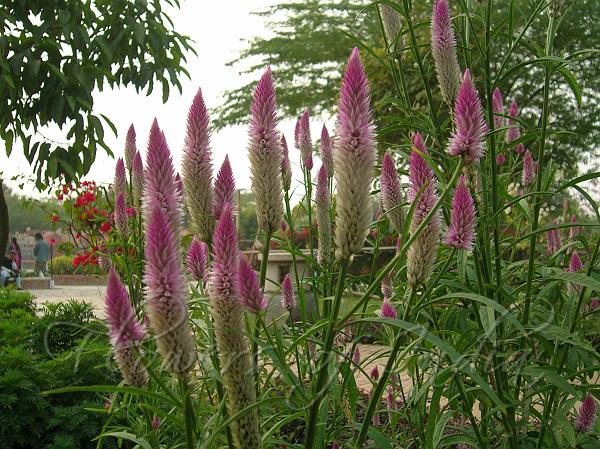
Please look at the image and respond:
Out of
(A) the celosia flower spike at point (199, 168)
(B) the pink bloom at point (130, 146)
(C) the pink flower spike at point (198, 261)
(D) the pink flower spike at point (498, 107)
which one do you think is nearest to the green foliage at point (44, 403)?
(B) the pink bloom at point (130, 146)

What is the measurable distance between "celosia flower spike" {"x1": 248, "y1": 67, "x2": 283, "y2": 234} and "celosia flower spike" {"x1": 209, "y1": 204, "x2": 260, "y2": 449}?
0.59 ft

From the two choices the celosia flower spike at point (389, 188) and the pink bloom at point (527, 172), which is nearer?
the celosia flower spike at point (389, 188)

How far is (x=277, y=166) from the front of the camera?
48.2 inches

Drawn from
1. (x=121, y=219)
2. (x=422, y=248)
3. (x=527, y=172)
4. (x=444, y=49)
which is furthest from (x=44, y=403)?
(x=422, y=248)

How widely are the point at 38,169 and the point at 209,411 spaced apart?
3966 millimetres

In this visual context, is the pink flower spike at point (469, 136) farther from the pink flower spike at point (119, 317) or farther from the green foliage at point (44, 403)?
the green foliage at point (44, 403)

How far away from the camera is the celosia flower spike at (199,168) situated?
1.20 m

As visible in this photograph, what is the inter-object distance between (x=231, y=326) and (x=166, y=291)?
0.16 m

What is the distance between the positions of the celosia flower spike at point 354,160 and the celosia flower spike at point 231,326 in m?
0.17

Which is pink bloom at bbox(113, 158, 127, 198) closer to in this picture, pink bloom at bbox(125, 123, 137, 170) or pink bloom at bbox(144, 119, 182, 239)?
pink bloom at bbox(125, 123, 137, 170)

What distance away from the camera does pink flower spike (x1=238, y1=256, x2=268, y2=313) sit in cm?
103

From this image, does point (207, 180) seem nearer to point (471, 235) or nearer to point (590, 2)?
point (471, 235)

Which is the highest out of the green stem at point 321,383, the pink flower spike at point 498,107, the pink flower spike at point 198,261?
the pink flower spike at point 498,107

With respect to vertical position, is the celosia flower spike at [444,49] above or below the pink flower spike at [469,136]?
above
